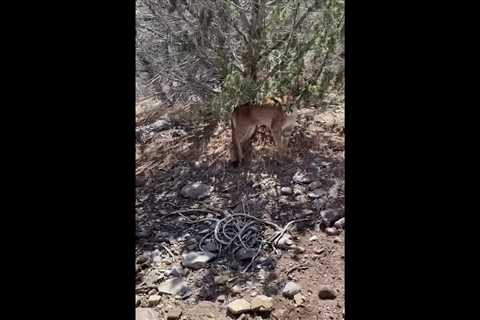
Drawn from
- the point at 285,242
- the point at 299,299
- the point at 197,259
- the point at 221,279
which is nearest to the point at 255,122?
the point at 285,242

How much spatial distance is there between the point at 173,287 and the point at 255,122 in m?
1.24

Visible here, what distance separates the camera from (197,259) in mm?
2115

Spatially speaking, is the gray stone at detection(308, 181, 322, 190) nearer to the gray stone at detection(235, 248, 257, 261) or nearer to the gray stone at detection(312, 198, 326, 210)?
the gray stone at detection(312, 198, 326, 210)

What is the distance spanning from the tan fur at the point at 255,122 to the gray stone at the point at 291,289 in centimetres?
114

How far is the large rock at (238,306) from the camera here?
1.73 meters

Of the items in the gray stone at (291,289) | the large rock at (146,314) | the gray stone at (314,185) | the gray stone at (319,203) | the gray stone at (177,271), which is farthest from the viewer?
the gray stone at (314,185)

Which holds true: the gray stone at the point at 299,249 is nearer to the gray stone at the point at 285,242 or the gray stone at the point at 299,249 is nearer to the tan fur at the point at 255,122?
the gray stone at the point at 285,242

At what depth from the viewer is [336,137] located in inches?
117

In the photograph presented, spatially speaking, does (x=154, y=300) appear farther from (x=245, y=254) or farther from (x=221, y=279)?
(x=245, y=254)

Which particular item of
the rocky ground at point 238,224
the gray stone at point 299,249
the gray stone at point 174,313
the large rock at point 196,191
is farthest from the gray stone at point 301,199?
the gray stone at point 174,313

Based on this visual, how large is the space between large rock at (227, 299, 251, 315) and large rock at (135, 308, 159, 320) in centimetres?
32

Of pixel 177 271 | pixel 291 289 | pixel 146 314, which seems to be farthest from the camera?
pixel 177 271

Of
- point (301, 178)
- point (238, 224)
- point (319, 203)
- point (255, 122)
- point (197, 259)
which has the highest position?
point (255, 122)
